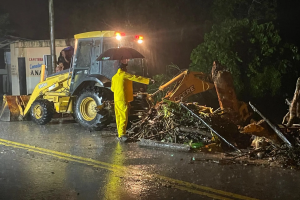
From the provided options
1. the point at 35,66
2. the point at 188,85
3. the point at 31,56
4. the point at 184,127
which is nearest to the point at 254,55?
the point at 188,85

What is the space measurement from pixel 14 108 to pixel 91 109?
3.57 metres

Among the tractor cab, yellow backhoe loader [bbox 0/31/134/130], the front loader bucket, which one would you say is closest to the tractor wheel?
yellow backhoe loader [bbox 0/31/134/130]

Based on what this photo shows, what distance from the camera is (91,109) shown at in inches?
440

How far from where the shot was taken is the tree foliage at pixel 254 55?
504 inches

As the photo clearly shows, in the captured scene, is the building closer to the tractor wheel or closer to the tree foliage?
the tractor wheel

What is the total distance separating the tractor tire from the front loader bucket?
284 centimetres

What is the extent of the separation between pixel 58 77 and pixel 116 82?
3.27 meters

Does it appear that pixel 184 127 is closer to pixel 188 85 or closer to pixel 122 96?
pixel 188 85

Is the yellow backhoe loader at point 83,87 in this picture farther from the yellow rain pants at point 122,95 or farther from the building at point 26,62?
the building at point 26,62

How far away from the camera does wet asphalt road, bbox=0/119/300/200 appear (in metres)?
5.66

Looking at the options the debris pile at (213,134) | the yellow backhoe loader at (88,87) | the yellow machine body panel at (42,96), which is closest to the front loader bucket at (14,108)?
the yellow machine body panel at (42,96)

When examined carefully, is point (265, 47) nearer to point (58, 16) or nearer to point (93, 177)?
point (93, 177)

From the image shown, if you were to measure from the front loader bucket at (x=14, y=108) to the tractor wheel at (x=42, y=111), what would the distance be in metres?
0.94

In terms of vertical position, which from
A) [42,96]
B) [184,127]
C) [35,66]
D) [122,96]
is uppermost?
[35,66]
